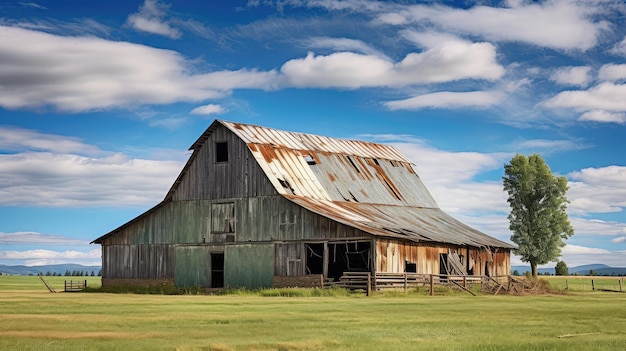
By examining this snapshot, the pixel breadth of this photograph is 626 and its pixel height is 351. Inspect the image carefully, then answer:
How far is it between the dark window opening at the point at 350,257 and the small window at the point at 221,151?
820cm

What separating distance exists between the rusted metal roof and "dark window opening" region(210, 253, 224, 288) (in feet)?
19.1

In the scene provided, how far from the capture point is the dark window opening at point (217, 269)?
5147 centimetres

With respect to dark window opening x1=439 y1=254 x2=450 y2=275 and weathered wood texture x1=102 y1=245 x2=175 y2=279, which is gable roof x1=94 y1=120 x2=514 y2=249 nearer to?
dark window opening x1=439 y1=254 x2=450 y2=275

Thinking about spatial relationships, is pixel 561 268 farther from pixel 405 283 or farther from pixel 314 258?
pixel 405 283

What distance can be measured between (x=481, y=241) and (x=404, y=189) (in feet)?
26.9

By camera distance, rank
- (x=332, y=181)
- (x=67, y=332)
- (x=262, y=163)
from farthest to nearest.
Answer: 1. (x=332, y=181)
2. (x=262, y=163)
3. (x=67, y=332)

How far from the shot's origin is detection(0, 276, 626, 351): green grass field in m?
17.4

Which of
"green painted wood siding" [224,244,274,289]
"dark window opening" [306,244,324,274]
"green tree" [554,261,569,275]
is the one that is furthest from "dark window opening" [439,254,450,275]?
"green tree" [554,261,569,275]

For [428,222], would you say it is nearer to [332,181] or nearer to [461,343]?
[332,181]

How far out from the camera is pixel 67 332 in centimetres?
1986

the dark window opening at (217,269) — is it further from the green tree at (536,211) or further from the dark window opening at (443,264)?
the green tree at (536,211)

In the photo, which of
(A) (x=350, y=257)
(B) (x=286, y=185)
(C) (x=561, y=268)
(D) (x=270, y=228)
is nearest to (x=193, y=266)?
(D) (x=270, y=228)

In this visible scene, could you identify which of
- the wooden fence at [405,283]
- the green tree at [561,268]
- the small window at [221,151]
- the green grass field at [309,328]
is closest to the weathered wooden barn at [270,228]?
the small window at [221,151]

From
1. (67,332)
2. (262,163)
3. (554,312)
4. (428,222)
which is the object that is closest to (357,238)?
(262,163)
